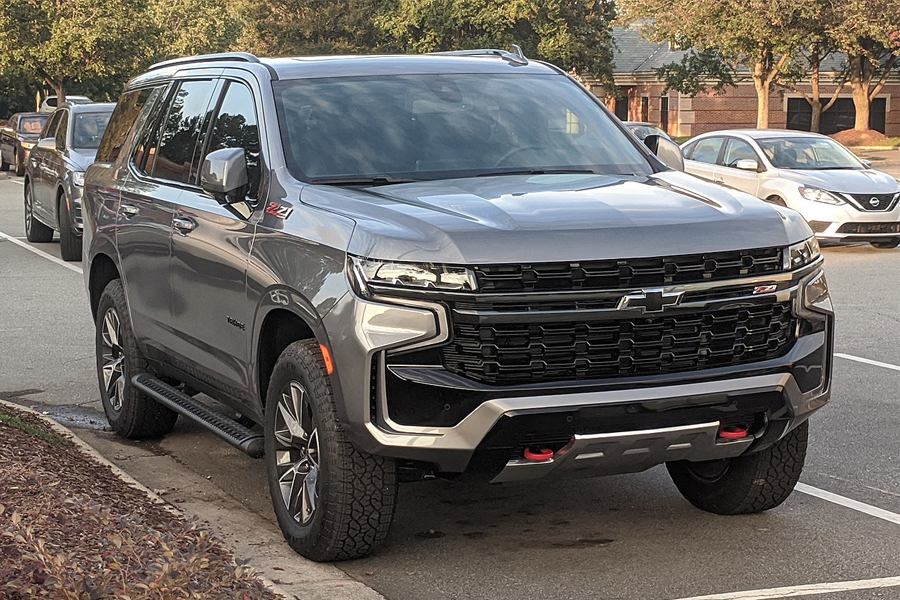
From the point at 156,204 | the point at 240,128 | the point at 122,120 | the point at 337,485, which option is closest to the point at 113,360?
the point at 156,204

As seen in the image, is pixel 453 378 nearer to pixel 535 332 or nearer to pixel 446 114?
pixel 535 332

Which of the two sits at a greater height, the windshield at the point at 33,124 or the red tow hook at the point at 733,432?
the red tow hook at the point at 733,432

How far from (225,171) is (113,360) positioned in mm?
2454

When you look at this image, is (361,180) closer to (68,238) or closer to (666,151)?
(666,151)

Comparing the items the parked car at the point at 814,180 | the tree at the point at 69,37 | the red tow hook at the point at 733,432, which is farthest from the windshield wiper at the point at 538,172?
the tree at the point at 69,37

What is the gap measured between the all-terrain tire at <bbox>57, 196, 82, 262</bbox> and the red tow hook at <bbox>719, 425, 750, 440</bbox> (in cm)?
1227

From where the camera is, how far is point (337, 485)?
5.01m

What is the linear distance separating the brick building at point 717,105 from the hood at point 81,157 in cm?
4599

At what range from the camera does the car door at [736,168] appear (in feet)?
60.7

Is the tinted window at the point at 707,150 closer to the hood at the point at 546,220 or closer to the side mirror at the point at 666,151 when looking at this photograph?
the side mirror at the point at 666,151

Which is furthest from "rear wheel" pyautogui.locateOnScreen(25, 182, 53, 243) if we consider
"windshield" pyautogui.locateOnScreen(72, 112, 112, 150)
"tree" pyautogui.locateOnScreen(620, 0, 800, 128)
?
"tree" pyautogui.locateOnScreen(620, 0, 800, 128)

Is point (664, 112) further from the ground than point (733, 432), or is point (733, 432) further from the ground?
point (733, 432)

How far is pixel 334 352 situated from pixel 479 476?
0.70 metres

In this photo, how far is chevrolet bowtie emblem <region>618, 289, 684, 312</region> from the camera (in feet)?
15.8
